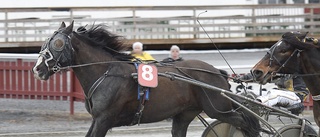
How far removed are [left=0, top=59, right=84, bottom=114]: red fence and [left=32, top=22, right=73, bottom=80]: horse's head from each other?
590 centimetres

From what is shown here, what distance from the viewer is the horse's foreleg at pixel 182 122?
29.6 ft

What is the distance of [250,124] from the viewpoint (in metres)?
9.02

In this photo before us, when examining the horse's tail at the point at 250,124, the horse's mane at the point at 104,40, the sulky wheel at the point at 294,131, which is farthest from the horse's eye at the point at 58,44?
the sulky wheel at the point at 294,131

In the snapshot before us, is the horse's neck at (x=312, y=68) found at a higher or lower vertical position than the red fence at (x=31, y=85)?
higher

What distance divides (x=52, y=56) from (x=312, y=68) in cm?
306

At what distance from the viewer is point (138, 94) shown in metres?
8.51

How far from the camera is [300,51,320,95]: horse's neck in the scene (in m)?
7.88

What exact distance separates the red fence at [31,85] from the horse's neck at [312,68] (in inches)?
281

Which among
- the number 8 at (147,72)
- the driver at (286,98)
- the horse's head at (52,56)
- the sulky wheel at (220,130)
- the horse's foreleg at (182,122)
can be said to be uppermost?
the horse's head at (52,56)

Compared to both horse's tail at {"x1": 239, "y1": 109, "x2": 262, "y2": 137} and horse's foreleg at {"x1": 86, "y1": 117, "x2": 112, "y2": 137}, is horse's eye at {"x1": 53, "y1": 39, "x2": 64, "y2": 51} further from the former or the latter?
horse's tail at {"x1": 239, "y1": 109, "x2": 262, "y2": 137}

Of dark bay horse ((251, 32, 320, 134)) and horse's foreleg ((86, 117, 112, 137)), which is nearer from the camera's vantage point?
dark bay horse ((251, 32, 320, 134))

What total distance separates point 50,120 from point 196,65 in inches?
225

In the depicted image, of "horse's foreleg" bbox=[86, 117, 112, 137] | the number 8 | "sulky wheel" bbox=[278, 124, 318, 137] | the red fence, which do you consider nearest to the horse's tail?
"sulky wheel" bbox=[278, 124, 318, 137]

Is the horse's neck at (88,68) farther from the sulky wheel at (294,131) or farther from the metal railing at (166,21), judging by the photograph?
the metal railing at (166,21)
